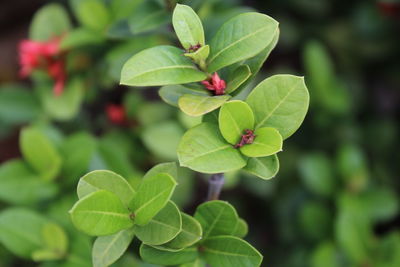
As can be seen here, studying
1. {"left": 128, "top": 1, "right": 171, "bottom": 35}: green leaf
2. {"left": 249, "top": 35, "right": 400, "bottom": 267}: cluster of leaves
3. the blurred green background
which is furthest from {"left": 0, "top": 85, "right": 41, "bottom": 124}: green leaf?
{"left": 249, "top": 35, "right": 400, "bottom": 267}: cluster of leaves

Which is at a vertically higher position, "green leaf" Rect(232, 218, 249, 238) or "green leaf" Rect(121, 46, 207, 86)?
"green leaf" Rect(121, 46, 207, 86)

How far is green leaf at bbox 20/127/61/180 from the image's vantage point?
4.23ft

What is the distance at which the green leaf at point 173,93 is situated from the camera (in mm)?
911

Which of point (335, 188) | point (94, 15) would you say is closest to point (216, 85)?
point (94, 15)

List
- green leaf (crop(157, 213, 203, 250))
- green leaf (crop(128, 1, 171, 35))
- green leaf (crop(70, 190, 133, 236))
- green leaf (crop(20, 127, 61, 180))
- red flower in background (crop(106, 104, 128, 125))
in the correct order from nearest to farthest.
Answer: green leaf (crop(70, 190, 133, 236)) → green leaf (crop(157, 213, 203, 250)) → green leaf (crop(128, 1, 171, 35)) → green leaf (crop(20, 127, 61, 180)) → red flower in background (crop(106, 104, 128, 125))

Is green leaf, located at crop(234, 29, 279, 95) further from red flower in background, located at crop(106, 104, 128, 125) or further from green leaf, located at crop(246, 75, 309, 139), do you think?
red flower in background, located at crop(106, 104, 128, 125)

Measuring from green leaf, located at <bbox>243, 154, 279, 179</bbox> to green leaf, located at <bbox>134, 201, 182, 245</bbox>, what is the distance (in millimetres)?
142

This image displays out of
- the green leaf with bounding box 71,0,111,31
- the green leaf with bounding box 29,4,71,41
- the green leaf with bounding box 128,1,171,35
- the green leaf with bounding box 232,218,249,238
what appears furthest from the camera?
the green leaf with bounding box 29,4,71,41

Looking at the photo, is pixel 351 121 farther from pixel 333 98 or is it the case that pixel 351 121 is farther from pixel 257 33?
pixel 257 33

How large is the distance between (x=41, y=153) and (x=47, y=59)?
336 millimetres

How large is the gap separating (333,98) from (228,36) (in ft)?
3.33

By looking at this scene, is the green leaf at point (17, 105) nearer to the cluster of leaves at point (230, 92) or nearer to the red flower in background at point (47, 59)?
the red flower in background at point (47, 59)

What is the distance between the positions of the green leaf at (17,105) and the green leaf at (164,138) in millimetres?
415

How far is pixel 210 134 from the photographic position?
0.83m
